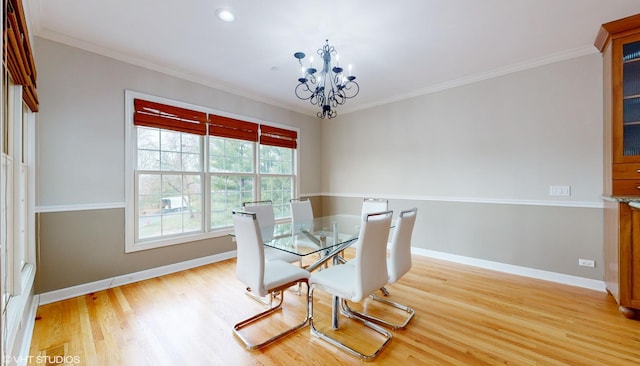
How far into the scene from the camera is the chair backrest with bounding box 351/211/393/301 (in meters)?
1.80

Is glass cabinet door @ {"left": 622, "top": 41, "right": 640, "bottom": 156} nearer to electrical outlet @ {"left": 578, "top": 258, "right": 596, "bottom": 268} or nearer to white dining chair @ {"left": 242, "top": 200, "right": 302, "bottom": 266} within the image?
electrical outlet @ {"left": 578, "top": 258, "right": 596, "bottom": 268}

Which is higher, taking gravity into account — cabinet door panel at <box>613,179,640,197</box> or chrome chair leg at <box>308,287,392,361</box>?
cabinet door panel at <box>613,179,640,197</box>

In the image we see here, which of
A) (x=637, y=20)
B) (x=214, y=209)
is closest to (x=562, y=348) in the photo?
(x=637, y=20)

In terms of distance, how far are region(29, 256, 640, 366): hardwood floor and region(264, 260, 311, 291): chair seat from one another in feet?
1.42

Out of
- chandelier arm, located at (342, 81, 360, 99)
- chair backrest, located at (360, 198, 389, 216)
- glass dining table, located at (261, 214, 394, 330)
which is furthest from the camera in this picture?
chandelier arm, located at (342, 81, 360, 99)

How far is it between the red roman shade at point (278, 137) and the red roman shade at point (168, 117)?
1.00m

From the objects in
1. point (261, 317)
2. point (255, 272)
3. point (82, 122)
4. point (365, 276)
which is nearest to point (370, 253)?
point (365, 276)

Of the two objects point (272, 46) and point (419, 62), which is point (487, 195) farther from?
point (272, 46)

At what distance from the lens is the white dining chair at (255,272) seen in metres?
1.88

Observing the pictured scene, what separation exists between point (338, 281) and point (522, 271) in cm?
271

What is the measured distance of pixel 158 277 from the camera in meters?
3.29

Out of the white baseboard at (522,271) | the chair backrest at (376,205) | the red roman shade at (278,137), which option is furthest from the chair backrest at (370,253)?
the red roman shade at (278,137)

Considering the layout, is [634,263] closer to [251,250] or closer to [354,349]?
[354,349]

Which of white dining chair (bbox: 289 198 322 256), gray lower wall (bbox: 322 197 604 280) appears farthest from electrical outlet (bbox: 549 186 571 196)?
white dining chair (bbox: 289 198 322 256)
